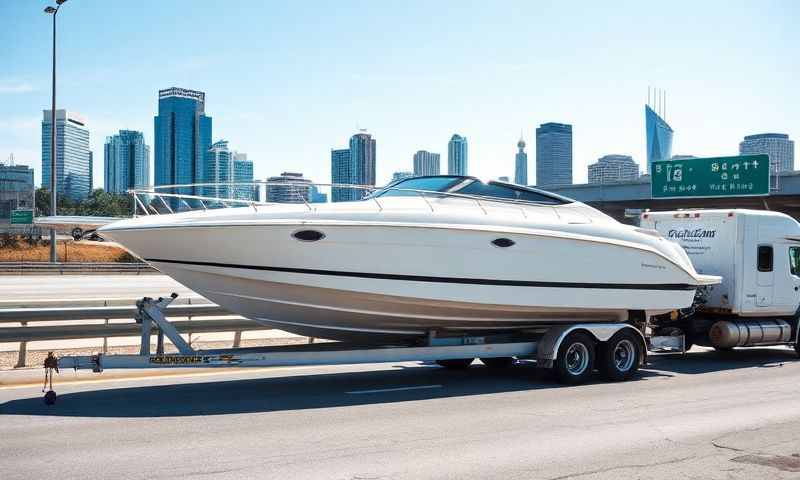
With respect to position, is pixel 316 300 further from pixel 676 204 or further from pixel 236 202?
pixel 676 204

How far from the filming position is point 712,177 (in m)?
35.2

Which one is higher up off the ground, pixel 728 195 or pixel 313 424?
pixel 728 195

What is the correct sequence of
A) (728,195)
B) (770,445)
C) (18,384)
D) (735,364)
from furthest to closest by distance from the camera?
(728,195) → (735,364) → (18,384) → (770,445)

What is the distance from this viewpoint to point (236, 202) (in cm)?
1012

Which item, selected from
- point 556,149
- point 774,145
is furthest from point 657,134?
point 774,145

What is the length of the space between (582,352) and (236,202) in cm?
561

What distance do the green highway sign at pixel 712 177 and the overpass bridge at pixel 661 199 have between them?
223 centimetres

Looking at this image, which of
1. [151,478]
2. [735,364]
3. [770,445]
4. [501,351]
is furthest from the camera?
[735,364]

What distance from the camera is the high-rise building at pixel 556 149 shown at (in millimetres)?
168000

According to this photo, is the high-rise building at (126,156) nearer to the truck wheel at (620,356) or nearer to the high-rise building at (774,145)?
the high-rise building at (774,145)

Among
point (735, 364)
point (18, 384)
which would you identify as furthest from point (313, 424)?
point (735, 364)

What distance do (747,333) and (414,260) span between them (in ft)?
24.8

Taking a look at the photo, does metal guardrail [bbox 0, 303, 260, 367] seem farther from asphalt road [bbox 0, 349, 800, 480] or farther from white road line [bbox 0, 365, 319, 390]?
white road line [bbox 0, 365, 319, 390]

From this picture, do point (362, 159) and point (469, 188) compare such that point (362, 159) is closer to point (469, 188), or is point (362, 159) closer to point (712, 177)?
point (469, 188)
